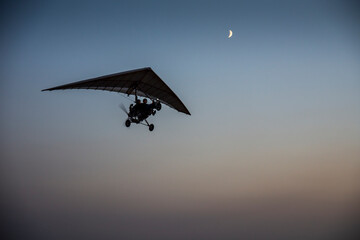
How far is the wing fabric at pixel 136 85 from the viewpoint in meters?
24.7

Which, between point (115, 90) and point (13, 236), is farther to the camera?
point (13, 236)

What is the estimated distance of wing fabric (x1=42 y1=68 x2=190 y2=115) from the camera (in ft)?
80.9

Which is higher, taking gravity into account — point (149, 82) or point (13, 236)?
point (149, 82)

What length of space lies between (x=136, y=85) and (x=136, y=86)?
8 centimetres

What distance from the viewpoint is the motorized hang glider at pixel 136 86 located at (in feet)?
81.6

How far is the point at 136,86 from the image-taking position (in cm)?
2753

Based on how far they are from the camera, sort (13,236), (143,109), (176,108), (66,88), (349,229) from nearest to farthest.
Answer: (66,88), (143,109), (176,108), (13,236), (349,229)

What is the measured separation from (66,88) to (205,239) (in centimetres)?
12106

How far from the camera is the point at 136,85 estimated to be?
2750 centimetres

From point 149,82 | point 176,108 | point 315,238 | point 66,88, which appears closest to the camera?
point 66,88

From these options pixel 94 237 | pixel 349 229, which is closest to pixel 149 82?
pixel 94 237

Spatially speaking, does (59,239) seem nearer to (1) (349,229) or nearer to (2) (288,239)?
(2) (288,239)

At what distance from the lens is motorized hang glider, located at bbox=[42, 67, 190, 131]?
81.6ft

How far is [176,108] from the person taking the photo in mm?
31250
